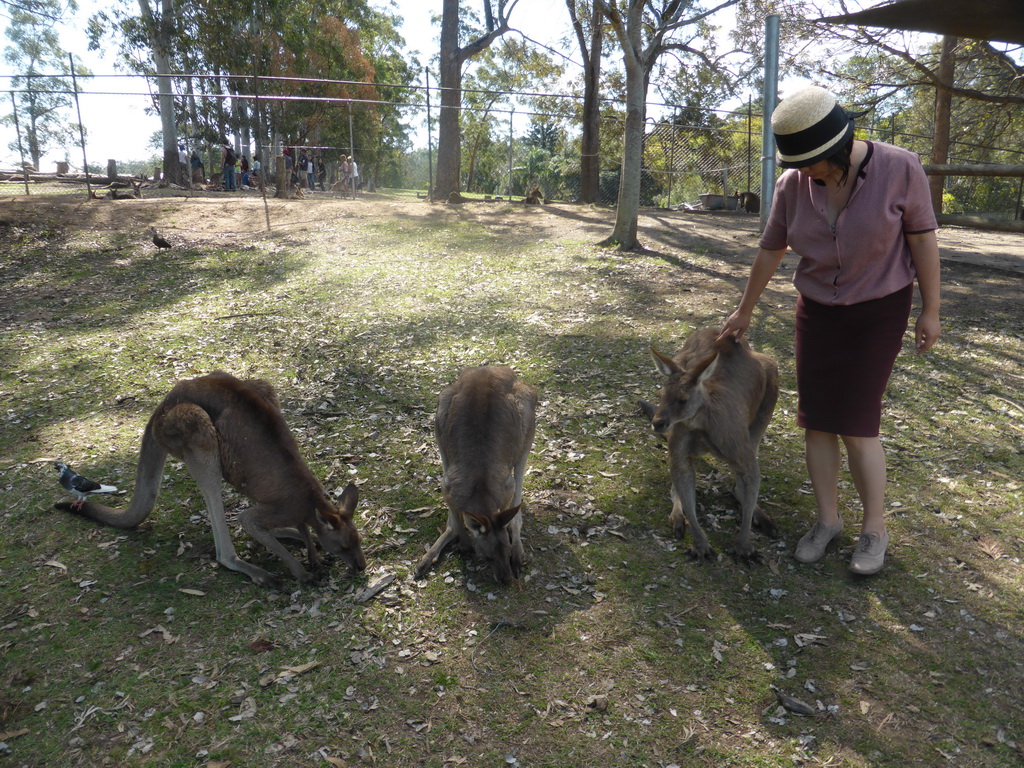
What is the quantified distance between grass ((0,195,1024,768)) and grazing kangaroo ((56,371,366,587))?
20 cm

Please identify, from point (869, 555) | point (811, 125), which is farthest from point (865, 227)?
point (869, 555)

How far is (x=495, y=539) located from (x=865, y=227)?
2.37 m

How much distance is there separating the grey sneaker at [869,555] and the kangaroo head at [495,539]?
5.96 feet

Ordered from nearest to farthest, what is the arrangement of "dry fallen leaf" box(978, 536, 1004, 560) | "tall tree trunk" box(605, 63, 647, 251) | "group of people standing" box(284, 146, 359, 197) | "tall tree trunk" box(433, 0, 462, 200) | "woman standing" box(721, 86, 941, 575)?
"woman standing" box(721, 86, 941, 575), "dry fallen leaf" box(978, 536, 1004, 560), "tall tree trunk" box(605, 63, 647, 251), "tall tree trunk" box(433, 0, 462, 200), "group of people standing" box(284, 146, 359, 197)

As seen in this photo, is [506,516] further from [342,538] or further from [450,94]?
[450,94]

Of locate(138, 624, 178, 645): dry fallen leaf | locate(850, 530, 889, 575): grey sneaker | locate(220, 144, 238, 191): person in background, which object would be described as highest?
locate(220, 144, 238, 191): person in background

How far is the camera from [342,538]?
373cm

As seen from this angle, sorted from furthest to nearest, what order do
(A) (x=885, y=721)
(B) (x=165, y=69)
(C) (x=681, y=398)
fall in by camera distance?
(B) (x=165, y=69)
(C) (x=681, y=398)
(A) (x=885, y=721)

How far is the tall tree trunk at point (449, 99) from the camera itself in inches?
673

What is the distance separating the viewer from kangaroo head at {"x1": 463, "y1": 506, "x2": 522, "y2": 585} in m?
3.60

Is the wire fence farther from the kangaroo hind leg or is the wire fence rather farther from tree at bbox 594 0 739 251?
the kangaroo hind leg

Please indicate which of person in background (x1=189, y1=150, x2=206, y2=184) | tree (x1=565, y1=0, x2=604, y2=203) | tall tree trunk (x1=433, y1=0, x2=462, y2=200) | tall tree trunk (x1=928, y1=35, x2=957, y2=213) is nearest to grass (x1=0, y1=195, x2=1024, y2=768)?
tall tree trunk (x1=928, y1=35, x2=957, y2=213)

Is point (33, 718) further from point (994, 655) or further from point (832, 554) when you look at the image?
point (994, 655)

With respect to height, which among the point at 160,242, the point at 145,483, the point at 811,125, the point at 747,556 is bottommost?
the point at 747,556
